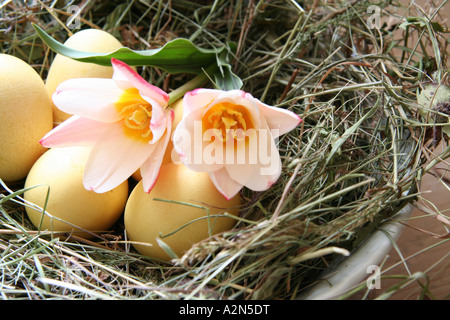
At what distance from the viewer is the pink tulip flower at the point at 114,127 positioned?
53 centimetres

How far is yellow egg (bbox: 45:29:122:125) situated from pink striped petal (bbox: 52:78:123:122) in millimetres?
132

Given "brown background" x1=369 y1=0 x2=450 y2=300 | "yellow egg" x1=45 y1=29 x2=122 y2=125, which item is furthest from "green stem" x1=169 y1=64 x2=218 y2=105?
"brown background" x1=369 y1=0 x2=450 y2=300

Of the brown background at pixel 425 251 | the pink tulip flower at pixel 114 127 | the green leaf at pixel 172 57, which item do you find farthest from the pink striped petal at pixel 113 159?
the brown background at pixel 425 251

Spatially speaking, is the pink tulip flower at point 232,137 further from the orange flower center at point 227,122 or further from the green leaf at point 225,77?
the green leaf at point 225,77

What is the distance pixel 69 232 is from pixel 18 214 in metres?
0.12

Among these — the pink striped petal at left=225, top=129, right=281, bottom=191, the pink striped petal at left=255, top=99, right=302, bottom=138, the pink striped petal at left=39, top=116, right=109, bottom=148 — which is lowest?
the pink striped petal at left=225, top=129, right=281, bottom=191

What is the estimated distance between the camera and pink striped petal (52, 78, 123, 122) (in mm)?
525

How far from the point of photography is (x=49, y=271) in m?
0.56

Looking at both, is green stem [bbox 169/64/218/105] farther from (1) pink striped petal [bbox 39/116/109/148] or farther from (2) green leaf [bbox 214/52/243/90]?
(1) pink striped petal [bbox 39/116/109/148]

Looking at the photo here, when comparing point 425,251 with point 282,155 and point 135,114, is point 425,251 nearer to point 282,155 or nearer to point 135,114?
point 282,155

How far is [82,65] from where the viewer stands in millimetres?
659

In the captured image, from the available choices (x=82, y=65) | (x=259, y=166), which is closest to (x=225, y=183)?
(x=259, y=166)

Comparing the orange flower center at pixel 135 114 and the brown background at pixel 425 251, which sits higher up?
the orange flower center at pixel 135 114

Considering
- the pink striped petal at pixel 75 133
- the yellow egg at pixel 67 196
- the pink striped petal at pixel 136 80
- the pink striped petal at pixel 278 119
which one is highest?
the pink striped petal at pixel 136 80
